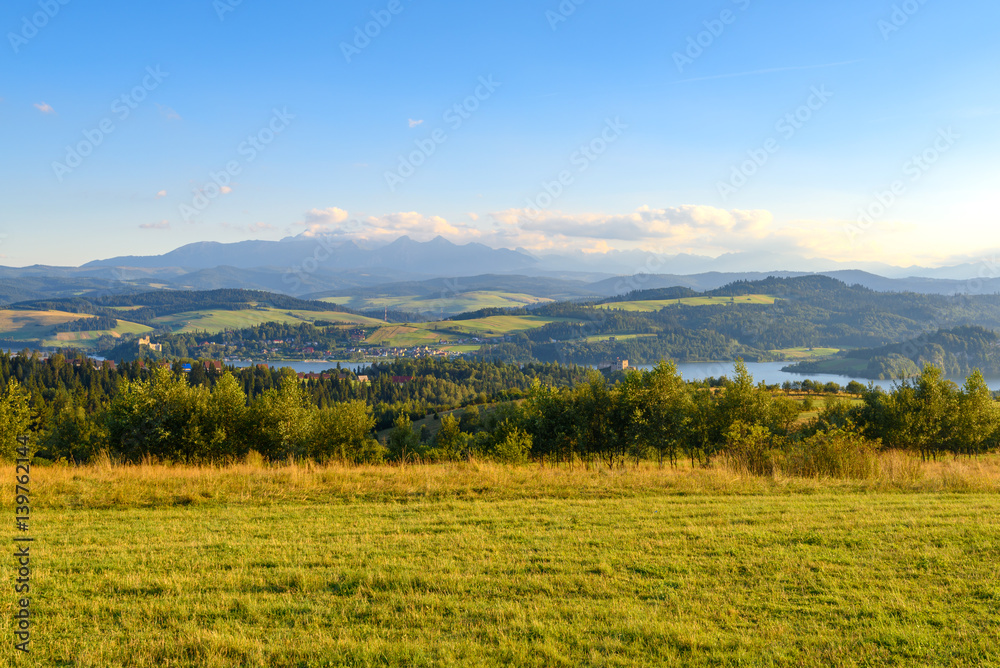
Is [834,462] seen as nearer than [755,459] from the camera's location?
Yes

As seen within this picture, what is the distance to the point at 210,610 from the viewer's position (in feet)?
19.0

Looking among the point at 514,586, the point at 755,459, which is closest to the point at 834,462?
the point at 755,459

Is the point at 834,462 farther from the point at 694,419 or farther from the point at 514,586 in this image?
the point at 514,586

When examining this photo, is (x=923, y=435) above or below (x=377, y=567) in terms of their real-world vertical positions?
below

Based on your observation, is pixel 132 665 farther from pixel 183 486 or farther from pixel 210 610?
pixel 183 486

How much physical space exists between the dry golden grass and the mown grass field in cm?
8

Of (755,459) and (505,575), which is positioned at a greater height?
(505,575)

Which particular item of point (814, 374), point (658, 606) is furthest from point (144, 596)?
point (814, 374)

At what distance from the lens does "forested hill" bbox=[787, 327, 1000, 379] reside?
576 ft

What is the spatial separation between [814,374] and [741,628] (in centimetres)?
20333

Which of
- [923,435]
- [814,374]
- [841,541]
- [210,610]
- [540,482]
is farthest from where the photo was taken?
[814,374]

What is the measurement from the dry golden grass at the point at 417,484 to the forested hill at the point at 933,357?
18724cm

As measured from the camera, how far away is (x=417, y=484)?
1192 cm

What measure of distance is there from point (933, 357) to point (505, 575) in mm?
231173
